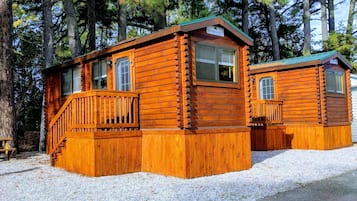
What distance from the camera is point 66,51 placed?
66.6 ft

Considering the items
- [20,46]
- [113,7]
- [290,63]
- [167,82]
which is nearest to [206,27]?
[167,82]

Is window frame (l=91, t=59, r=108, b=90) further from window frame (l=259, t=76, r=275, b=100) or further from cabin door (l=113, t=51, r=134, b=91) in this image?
window frame (l=259, t=76, r=275, b=100)

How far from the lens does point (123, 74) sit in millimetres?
10047

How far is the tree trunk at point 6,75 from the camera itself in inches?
480

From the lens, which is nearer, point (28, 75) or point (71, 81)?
point (71, 81)

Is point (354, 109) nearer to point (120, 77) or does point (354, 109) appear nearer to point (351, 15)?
point (351, 15)

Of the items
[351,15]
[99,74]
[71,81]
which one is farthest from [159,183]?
[351,15]

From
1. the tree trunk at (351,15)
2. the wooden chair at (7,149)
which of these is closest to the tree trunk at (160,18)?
the wooden chair at (7,149)

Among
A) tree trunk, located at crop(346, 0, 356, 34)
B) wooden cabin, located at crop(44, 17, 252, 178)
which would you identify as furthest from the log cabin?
wooden cabin, located at crop(44, 17, 252, 178)

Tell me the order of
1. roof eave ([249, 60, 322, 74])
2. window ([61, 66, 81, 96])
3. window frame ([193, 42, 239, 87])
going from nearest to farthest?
window frame ([193, 42, 239, 87]) → window ([61, 66, 81, 96]) → roof eave ([249, 60, 322, 74])

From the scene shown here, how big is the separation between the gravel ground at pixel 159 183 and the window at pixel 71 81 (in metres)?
3.37

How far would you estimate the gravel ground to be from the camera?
20.4ft

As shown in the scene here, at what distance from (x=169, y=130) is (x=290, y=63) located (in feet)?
26.4

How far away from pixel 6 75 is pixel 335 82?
40.2 feet
